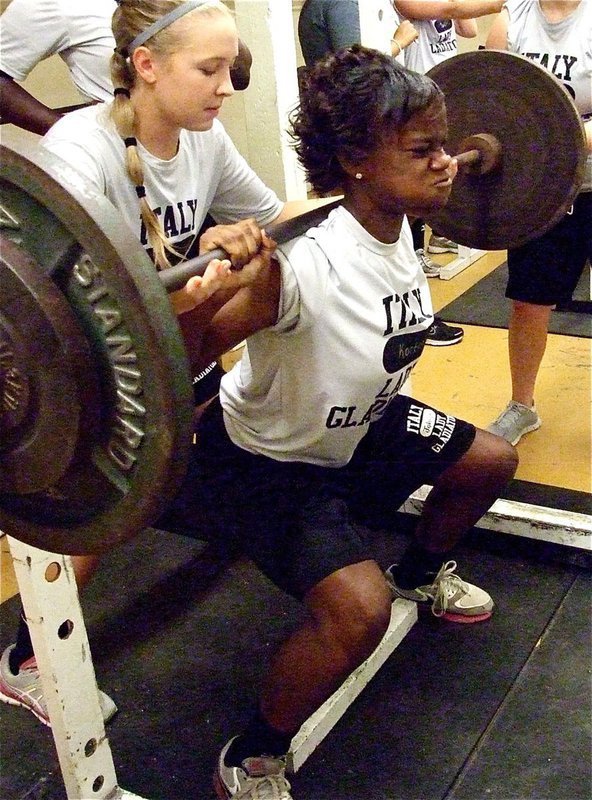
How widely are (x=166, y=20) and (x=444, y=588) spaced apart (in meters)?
1.21

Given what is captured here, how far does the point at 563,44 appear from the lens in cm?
205

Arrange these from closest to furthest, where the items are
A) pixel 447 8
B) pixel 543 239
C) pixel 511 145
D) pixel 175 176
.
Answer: pixel 175 176 < pixel 511 145 < pixel 543 239 < pixel 447 8

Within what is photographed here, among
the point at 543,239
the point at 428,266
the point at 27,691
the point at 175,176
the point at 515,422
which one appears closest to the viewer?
the point at 175,176

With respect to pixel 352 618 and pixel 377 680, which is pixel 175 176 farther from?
pixel 377 680

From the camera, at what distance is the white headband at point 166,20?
1.41m

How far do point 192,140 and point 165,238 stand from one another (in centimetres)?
20

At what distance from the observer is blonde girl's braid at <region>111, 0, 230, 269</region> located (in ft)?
4.66

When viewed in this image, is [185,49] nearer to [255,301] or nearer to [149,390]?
[255,301]

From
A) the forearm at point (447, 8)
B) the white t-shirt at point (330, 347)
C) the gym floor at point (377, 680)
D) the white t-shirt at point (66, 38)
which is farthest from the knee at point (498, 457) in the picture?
the forearm at point (447, 8)

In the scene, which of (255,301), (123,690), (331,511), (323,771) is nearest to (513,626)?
(323,771)

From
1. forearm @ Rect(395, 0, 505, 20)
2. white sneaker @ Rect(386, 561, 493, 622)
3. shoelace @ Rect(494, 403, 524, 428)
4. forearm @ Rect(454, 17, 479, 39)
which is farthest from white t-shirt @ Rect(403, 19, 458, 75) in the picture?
white sneaker @ Rect(386, 561, 493, 622)

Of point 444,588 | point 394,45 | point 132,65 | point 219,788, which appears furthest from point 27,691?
point 394,45

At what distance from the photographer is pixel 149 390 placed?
91 cm

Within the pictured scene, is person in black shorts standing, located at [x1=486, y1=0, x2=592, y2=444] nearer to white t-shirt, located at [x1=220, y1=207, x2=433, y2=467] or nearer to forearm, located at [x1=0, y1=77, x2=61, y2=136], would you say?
white t-shirt, located at [x1=220, y1=207, x2=433, y2=467]
